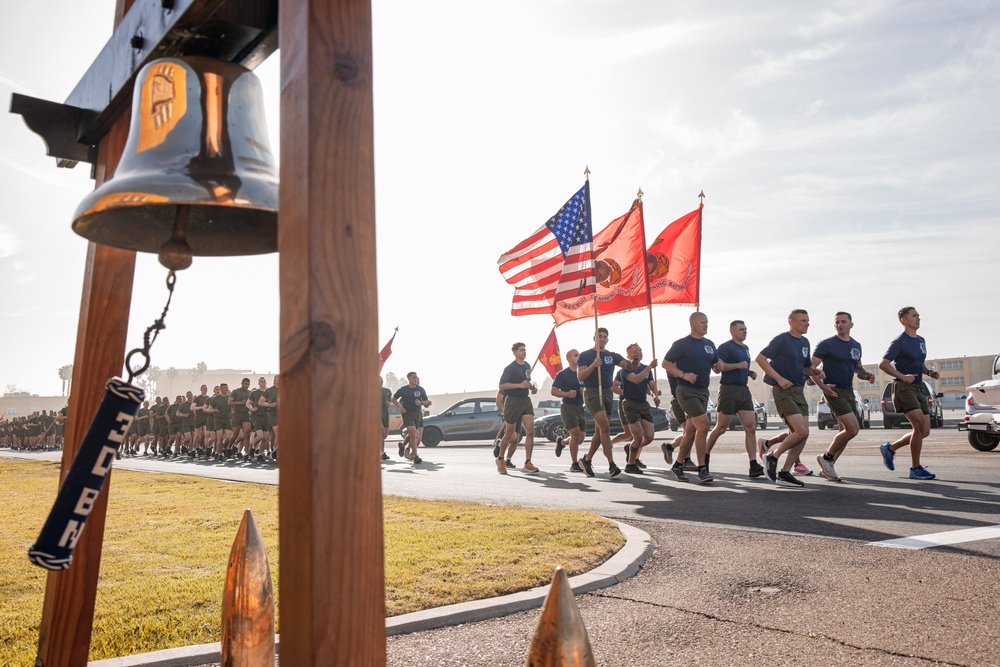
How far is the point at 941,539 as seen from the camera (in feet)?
16.8

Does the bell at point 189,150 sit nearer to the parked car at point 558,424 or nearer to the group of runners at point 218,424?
the group of runners at point 218,424

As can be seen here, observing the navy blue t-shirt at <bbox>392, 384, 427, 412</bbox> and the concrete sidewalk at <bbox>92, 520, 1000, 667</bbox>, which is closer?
the concrete sidewalk at <bbox>92, 520, 1000, 667</bbox>

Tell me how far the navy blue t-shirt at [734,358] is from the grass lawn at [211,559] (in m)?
3.99

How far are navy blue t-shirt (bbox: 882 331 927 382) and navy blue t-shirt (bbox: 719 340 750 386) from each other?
162 centimetres

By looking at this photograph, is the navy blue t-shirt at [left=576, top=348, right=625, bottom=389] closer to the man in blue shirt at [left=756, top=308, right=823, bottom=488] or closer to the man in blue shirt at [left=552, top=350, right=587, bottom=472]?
the man in blue shirt at [left=552, top=350, right=587, bottom=472]

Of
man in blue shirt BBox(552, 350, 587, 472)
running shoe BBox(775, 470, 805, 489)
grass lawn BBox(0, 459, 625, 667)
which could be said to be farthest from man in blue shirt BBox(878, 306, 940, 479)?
grass lawn BBox(0, 459, 625, 667)

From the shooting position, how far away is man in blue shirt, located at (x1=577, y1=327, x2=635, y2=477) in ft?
36.9

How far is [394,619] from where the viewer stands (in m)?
3.43

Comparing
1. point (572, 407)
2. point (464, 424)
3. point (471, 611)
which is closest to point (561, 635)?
point (471, 611)

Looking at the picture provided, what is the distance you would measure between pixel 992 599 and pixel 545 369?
2013 cm

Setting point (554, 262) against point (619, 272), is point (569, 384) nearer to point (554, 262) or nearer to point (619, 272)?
point (554, 262)

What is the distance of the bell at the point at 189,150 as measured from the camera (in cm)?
163

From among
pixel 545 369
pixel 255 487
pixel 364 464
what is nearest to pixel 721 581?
pixel 364 464

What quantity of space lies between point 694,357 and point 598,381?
202 centimetres
